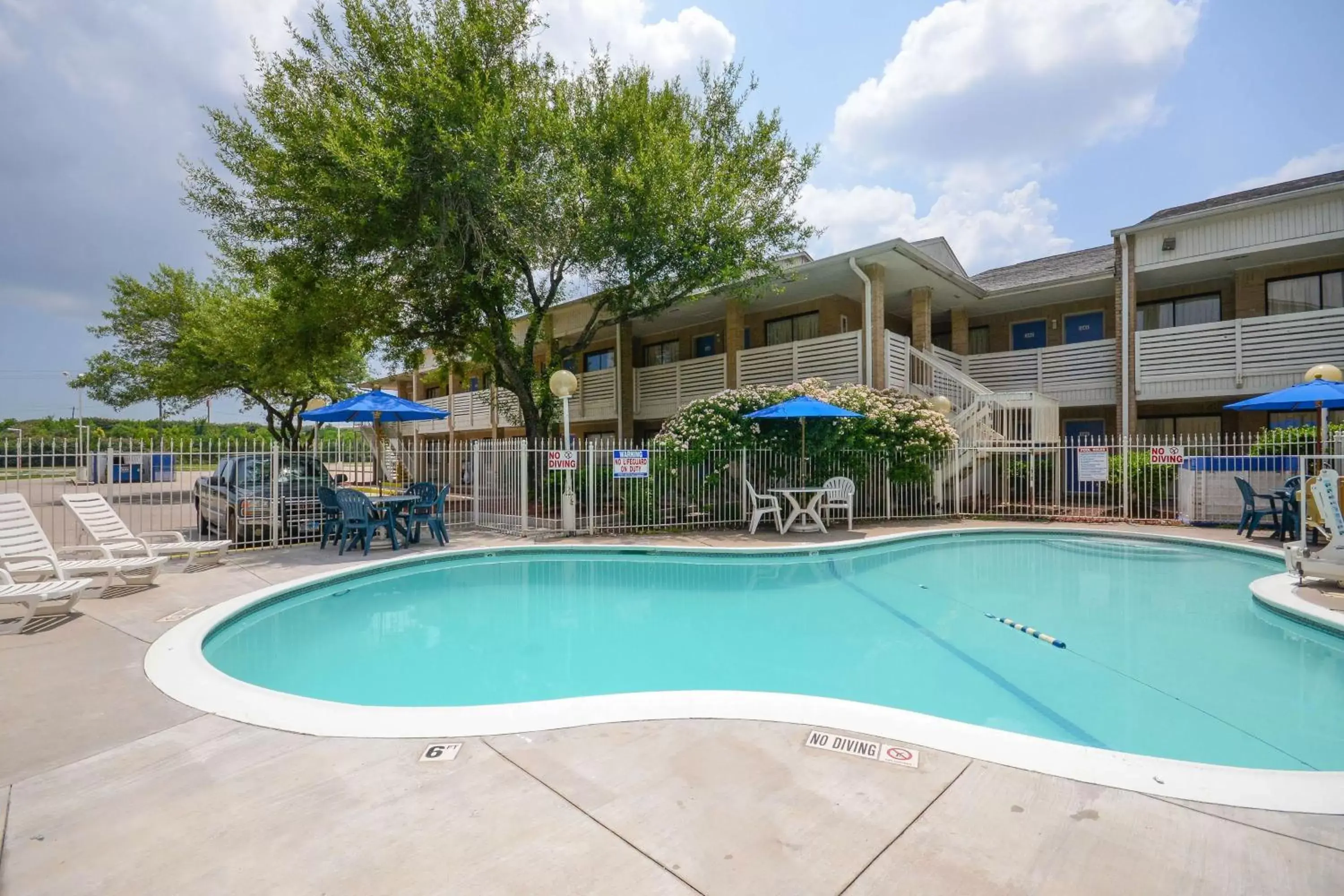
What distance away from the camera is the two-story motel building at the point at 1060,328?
14.4 meters

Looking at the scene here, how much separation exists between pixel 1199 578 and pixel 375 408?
45.8 ft

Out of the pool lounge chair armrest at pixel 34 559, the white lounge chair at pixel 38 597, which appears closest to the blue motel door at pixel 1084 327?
the white lounge chair at pixel 38 597

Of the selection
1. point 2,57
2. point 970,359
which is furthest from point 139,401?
point 970,359

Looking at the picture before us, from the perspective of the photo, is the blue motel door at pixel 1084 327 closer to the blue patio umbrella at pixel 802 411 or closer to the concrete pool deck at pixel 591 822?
the blue patio umbrella at pixel 802 411

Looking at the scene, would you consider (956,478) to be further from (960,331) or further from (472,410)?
(472,410)

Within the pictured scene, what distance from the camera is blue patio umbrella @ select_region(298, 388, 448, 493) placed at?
11.8 metres

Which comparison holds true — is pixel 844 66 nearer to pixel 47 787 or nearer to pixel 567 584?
pixel 567 584

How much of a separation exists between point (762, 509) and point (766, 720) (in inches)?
370

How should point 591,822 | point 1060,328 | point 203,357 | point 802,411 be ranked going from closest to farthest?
point 591,822 → point 802,411 → point 1060,328 → point 203,357

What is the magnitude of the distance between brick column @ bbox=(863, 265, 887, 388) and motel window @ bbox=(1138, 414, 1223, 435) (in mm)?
9685

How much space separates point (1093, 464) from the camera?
14328 mm

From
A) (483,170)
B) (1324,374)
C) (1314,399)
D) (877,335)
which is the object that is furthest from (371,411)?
(1324,374)

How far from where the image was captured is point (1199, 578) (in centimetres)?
873

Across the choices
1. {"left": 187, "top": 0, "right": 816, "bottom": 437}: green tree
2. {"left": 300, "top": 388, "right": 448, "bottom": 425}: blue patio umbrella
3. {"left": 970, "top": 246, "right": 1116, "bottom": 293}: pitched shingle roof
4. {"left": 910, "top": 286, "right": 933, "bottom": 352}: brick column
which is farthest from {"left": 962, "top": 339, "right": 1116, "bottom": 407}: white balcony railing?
{"left": 300, "top": 388, "right": 448, "bottom": 425}: blue patio umbrella
